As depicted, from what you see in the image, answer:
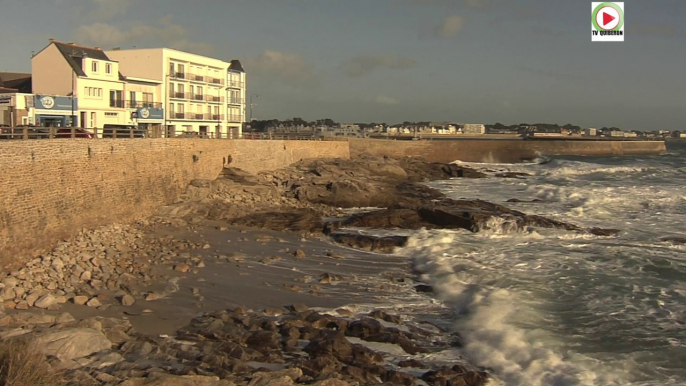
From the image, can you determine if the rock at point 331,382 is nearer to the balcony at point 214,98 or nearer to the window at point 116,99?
the window at point 116,99

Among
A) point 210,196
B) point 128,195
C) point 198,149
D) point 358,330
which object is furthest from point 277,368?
point 198,149

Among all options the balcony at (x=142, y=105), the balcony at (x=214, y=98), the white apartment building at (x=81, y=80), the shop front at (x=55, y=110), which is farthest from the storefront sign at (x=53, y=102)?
the balcony at (x=214, y=98)

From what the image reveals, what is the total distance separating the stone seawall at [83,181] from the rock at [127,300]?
2943 mm

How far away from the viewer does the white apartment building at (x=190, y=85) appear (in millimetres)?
41844

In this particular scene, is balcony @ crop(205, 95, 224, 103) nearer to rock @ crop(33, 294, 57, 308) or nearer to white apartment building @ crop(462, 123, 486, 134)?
rock @ crop(33, 294, 57, 308)

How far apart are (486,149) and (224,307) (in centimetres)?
5340

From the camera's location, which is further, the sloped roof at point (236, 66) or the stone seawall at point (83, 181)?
the sloped roof at point (236, 66)

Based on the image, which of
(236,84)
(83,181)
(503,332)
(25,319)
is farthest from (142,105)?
(503,332)

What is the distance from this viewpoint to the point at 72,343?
906cm

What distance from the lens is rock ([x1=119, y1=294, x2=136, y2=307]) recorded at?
12.1 m

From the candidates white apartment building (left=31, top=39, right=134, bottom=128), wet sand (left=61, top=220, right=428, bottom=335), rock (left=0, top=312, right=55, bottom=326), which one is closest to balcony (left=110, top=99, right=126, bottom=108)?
white apartment building (left=31, top=39, right=134, bottom=128)

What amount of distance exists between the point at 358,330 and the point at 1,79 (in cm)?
3905

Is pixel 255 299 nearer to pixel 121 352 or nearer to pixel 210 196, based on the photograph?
pixel 121 352

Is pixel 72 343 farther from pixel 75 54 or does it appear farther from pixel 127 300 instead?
pixel 75 54
